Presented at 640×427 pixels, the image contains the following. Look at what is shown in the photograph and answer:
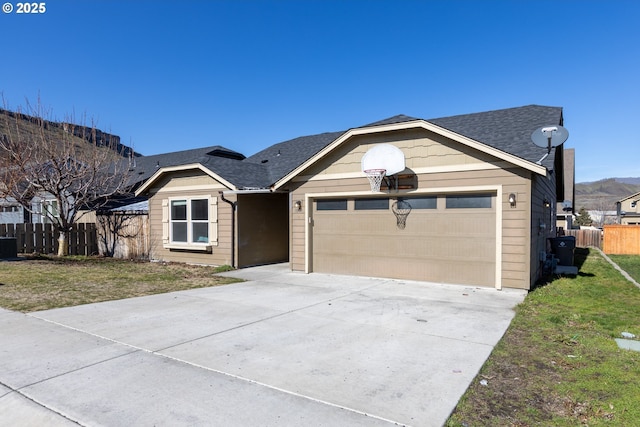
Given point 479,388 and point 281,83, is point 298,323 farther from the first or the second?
point 281,83

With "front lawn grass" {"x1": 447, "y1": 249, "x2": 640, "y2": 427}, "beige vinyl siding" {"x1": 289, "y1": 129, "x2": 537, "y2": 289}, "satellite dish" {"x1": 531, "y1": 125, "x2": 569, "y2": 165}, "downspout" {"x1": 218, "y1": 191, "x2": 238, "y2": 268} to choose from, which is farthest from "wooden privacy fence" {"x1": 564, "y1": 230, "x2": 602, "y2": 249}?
"downspout" {"x1": 218, "y1": 191, "x2": 238, "y2": 268}

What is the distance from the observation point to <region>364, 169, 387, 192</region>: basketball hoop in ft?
29.4

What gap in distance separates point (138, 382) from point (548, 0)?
40.0 ft

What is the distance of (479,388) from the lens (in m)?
3.40

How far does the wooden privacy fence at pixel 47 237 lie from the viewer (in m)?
14.7

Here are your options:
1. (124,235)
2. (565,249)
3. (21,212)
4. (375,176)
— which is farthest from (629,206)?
(21,212)

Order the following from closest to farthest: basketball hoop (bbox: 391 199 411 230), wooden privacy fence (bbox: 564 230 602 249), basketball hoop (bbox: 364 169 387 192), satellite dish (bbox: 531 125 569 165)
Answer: satellite dish (bbox: 531 125 569 165), basketball hoop (bbox: 364 169 387 192), basketball hoop (bbox: 391 199 411 230), wooden privacy fence (bbox: 564 230 602 249)

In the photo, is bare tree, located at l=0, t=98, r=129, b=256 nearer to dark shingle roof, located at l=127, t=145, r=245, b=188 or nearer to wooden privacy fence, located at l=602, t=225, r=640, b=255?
dark shingle roof, located at l=127, t=145, r=245, b=188

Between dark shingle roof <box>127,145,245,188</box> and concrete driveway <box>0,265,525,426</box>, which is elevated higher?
dark shingle roof <box>127,145,245,188</box>

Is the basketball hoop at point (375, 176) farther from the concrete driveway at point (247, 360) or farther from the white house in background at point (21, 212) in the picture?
the white house in background at point (21, 212)

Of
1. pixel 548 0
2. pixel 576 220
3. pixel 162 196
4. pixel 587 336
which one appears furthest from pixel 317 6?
pixel 576 220

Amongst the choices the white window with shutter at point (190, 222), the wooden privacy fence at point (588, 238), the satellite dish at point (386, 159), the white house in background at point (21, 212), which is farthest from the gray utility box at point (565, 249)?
the white house in background at point (21, 212)

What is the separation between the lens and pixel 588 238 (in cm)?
2158

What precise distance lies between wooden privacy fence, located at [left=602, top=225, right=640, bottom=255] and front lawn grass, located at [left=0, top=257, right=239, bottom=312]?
19577mm
